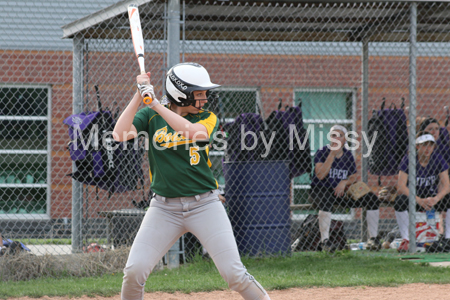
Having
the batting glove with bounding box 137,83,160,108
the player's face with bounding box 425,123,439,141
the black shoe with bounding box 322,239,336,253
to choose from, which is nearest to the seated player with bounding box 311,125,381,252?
the black shoe with bounding box 322,239,336,253

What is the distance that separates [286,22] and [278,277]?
385 centimetres

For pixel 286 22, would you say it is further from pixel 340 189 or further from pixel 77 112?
pixel 77 112

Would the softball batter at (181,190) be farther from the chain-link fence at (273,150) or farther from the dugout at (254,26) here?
the dugout at (254,26)

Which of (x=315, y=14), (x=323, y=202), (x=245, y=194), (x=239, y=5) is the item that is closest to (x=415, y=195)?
(x=323, y=202)

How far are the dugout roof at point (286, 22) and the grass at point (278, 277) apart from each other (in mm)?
3133

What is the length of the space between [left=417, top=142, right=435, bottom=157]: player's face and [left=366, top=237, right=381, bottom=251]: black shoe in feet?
4.68

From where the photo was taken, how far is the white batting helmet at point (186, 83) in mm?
3244

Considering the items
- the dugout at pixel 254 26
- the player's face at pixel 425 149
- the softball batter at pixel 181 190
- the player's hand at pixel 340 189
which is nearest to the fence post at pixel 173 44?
the dugout at pixel 254 26

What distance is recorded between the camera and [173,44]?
604 centimetres

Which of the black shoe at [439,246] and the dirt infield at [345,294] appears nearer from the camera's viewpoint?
the dirt infield at [345,294]

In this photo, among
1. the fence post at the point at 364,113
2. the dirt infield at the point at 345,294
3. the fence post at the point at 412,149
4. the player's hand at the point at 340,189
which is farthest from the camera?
the fence post at the point at 364,113

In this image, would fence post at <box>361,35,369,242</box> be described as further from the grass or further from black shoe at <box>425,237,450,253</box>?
the grass

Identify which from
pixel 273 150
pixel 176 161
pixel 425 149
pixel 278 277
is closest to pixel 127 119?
pixel 176 161

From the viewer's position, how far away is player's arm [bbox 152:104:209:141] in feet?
9.87
